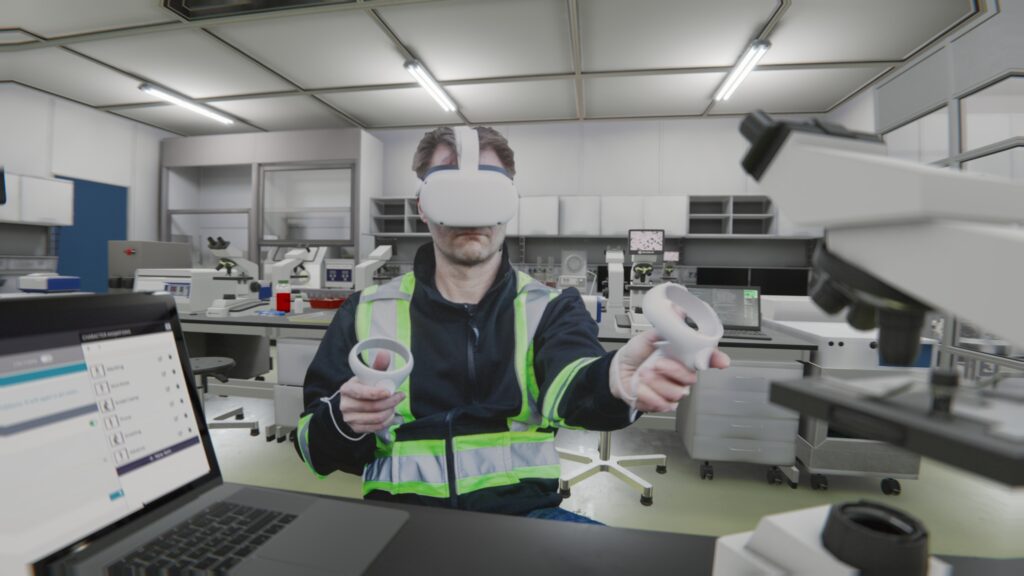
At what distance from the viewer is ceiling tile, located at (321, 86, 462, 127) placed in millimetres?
5020

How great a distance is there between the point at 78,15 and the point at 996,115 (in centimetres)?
680

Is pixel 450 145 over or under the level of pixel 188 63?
under

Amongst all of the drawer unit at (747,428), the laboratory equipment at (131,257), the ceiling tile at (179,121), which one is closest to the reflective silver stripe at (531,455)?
the drawer unit at (747,428)

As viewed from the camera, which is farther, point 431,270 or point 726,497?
point 726,497

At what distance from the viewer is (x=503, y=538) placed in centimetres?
63

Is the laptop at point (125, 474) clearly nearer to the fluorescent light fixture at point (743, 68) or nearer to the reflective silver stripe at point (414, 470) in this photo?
the reflective silver stripe at point (414, 470)

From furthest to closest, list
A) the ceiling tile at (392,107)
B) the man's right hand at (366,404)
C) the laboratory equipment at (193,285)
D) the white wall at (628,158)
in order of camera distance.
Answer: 1. the white wall at (628,158)
2. the ceiling tile at (392,107)
3. the laboratory equipment at (193,285)
4. the man's right hand at (366,404)

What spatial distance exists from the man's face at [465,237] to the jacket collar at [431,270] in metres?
0.07

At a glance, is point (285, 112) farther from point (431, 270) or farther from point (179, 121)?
point (431, 270)

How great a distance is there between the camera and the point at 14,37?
3.82 metres

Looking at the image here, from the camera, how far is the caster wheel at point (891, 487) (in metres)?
2.46

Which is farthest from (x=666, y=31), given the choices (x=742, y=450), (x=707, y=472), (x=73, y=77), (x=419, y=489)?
(x=73, y=77)

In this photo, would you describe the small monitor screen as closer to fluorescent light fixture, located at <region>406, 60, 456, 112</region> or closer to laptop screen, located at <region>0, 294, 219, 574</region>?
fluorescent light fixture, located at <region>406, 60, 456, 112</region>

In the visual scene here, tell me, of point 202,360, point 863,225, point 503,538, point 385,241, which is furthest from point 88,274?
point 863,225
